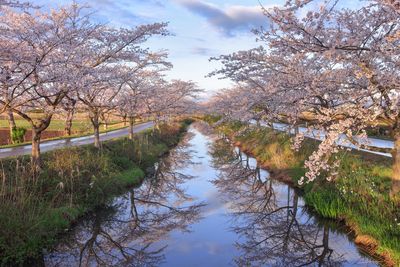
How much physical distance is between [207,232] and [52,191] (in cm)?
562

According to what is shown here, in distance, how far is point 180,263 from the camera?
36.1 ft

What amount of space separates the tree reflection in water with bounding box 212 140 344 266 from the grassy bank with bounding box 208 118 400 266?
77 cm

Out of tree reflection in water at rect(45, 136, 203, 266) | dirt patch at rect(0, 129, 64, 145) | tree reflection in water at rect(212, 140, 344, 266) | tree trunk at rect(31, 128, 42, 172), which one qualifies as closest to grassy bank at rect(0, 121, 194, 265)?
tree trunk at rect(31, 128, 42, 172)

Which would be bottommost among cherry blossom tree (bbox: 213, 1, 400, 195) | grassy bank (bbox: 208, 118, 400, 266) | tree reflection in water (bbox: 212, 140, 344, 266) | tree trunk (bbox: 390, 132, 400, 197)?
tree reflection in water (bbox: 212, 140, 344, 266)

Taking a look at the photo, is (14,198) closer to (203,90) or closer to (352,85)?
(352,85)

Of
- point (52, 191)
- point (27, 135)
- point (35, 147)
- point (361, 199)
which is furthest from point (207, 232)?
point (27, 135)

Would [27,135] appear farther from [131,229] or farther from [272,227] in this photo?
[272,227]

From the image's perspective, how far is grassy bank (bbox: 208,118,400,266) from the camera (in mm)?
10719

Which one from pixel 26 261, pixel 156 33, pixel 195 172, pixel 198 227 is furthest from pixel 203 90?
pixel 26 261

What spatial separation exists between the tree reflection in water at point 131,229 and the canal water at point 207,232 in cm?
3

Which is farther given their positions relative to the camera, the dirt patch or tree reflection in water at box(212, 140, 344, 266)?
the dirt patch

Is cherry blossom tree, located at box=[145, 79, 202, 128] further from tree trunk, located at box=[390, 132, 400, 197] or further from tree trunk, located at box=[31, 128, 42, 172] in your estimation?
tree trunk, located at box=[390, 132, 400, 197]

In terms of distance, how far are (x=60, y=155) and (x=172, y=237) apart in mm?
6881

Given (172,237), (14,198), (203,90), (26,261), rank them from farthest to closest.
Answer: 1. (203,90)
2. (172,237)
3. (14,198)
4. (26,261)
